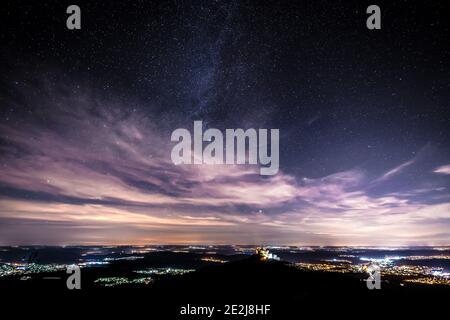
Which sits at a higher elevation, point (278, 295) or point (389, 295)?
point (278, 295)

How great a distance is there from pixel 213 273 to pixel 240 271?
1092 cm

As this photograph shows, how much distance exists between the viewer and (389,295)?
76.9 m

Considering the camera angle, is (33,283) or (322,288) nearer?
(322,288)

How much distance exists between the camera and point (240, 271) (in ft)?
294
